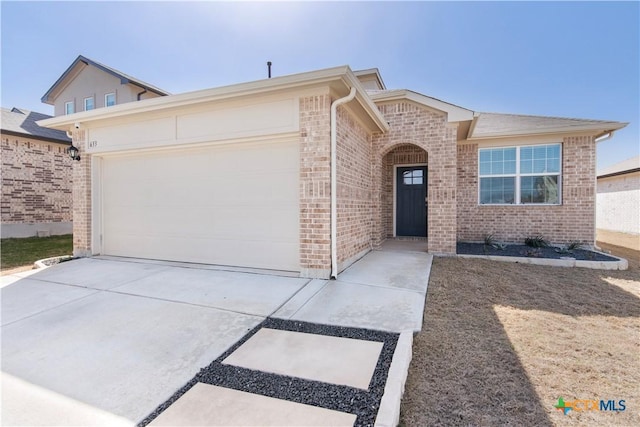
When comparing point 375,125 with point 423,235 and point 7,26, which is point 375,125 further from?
point 7,26

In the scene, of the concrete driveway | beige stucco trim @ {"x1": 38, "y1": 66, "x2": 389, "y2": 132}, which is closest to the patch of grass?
the concrete driveway

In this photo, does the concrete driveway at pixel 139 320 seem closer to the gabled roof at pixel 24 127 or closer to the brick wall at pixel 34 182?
the brick wall at pixel 34 182

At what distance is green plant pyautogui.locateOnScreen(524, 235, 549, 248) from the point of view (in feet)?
27.2

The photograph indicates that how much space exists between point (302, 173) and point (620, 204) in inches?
710

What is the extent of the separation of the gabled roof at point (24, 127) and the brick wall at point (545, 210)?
15290 millimetres

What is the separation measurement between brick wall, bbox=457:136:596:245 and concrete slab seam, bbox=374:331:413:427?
7.50m

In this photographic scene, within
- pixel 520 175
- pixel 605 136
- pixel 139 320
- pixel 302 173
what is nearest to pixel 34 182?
pixel 139 320

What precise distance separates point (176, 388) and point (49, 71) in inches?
864

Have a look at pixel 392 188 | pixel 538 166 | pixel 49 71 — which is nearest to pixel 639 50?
pixel 538 166

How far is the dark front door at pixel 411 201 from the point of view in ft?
32.1

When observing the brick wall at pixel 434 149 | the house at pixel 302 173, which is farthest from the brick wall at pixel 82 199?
the brick wall at pixel 434 149

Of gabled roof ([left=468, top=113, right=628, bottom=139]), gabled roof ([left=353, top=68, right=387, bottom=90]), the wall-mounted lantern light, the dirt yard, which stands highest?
gabled roof ([left=353, top=68, right=387, bottom=90])

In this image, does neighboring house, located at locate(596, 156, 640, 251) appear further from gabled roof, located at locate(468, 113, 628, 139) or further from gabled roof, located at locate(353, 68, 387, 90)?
gabled roof, located at locate(353, 68, 387, 90)

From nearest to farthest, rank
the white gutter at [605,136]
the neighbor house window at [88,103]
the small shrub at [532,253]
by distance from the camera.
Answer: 1. the small shrub at [532,253]
2. the white gutter at [605,136]
3. the neighbor house window at [88,103]
